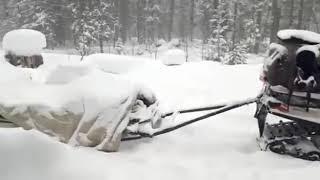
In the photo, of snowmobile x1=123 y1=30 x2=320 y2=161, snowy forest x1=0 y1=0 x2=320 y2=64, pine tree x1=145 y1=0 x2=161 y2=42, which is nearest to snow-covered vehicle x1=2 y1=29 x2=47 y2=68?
snowmobile x1=123 y1=30 x2=320 y2=161

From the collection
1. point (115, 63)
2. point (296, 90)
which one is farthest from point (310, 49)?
point (115, 63)

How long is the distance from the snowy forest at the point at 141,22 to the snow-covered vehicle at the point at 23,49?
20164 millimetres

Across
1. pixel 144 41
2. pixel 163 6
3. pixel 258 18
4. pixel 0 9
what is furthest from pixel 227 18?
pixel 0 9

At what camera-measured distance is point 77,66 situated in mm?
6434

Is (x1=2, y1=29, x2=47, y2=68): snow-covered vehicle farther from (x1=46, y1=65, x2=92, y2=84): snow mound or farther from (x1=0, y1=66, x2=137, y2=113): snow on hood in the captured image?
(x1=46, y1=65, x2=92, y2=84): snow mound

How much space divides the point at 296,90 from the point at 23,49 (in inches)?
451

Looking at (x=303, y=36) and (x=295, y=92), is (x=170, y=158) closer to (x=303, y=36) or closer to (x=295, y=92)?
(x=295, y=92)

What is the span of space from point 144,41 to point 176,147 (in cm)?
4720

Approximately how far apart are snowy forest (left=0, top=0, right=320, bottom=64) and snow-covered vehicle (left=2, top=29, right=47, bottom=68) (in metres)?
20.2

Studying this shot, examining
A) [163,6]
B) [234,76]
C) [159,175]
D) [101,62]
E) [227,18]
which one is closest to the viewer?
[159,175]

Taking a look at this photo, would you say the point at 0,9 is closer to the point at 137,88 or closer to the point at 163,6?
the point at 163,6

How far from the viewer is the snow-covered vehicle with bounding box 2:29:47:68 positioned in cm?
1474

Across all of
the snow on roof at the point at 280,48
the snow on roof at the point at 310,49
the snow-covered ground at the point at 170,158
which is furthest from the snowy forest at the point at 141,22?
the snow on roof at the point at 310,49

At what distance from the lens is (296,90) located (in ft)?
19.2
